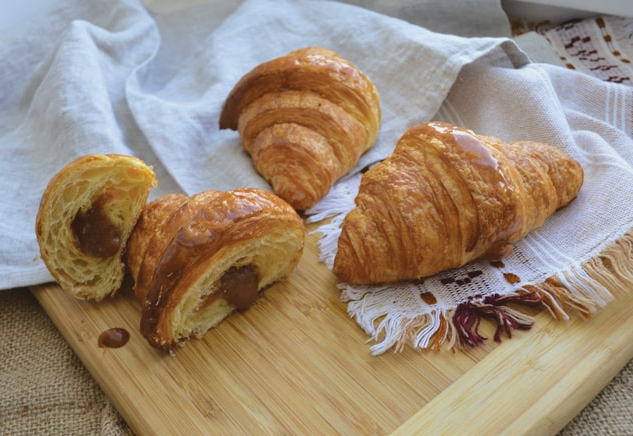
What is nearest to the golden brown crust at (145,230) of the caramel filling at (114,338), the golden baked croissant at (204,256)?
the golden baked croissant at (204,256)

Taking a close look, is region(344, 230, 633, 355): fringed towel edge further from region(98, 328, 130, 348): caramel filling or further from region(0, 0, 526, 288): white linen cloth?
region(0, 0, 526, 288): white linen cloth

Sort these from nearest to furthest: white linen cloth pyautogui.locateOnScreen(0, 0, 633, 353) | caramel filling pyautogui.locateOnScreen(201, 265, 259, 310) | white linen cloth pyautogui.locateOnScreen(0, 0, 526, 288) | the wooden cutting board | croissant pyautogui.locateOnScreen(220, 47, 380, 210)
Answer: the wooden cutting board, caramel filling pyautogui.locateOnScreen(201, 265, 259, 310), white linen cloth pyautogui.locateOnScreen(0, 0, 633, 353), croissant pyautogui.locateOnScreen(220, 47, 380, 210), white linen cloth pyautogui.locateOnScreen(0, 0, 526, 288)

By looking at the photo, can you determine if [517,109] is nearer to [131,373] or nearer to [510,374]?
[510,374]

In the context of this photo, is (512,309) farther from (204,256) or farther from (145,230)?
(145,230)

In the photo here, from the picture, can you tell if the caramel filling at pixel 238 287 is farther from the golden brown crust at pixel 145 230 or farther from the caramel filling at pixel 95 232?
the caramel filling at pixel 95 232

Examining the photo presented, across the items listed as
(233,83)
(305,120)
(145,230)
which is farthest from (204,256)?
(233,83)

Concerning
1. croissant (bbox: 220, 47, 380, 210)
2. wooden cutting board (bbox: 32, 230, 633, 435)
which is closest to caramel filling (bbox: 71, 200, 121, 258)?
wooden cutting board (bbox: 32, 230, 633, 435)
